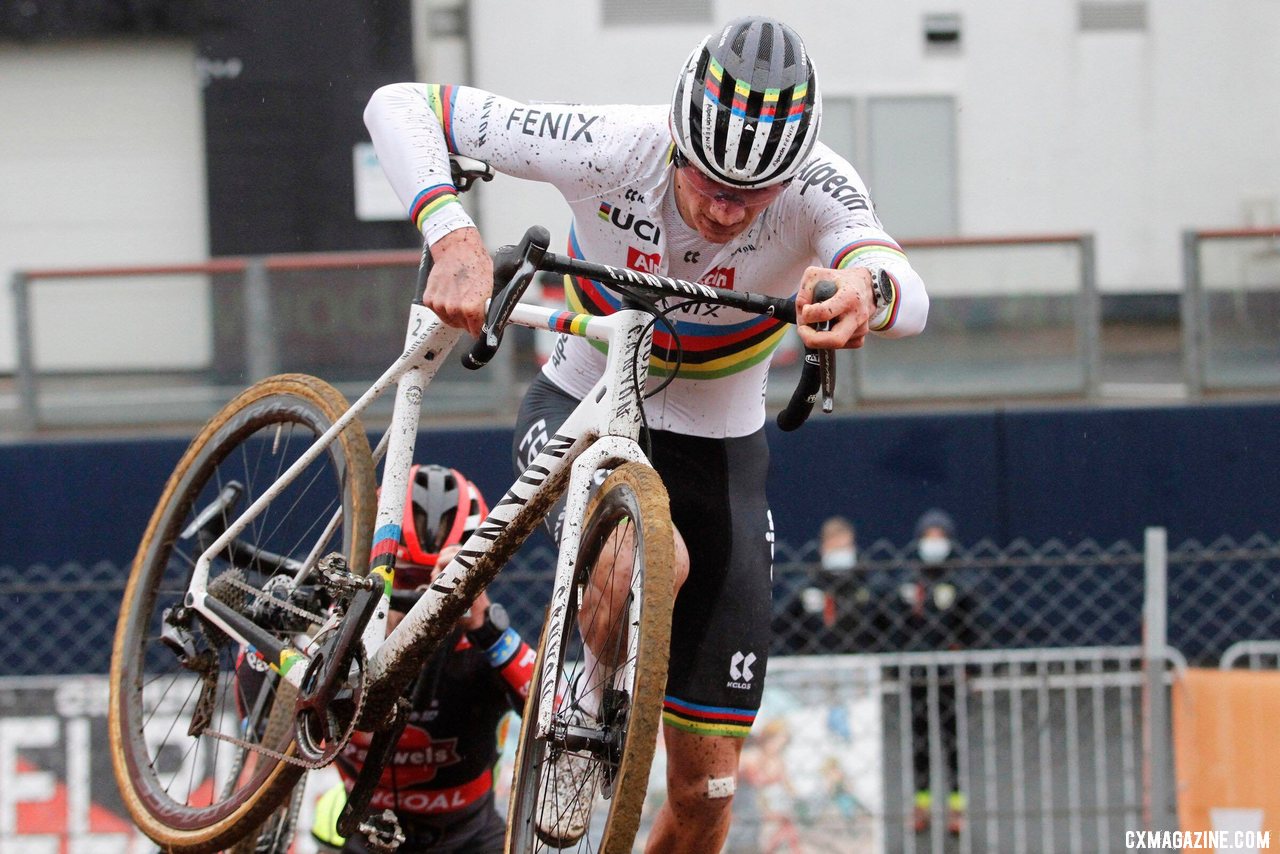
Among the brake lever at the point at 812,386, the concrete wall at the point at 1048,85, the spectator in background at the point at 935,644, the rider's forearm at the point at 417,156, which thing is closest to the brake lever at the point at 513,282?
the rider's forearm at the point at 417,156

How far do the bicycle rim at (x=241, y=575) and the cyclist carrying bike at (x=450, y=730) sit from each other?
0.36 m

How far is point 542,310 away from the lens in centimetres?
315

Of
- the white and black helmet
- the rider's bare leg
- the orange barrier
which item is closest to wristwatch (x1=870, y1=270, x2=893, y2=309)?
the white and black helmet

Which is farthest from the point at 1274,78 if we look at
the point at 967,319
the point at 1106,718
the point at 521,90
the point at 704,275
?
the point at 704,275

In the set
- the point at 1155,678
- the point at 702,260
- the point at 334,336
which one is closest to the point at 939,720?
the point at 1155,678

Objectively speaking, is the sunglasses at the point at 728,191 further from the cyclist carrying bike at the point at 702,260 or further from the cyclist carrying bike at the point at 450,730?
the cyclist carrying bike at the point at 450,730

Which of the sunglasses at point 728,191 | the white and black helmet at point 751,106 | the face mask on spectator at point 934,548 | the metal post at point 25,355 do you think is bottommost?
the face mask on spectator at point 934,548

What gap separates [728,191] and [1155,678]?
3910 mm

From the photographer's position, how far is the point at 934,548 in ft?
26.7

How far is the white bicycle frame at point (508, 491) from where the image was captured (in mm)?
3037

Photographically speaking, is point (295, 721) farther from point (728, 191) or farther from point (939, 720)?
point (939, 720)

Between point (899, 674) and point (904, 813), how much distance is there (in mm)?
574

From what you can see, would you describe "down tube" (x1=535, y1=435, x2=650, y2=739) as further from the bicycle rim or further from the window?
the window

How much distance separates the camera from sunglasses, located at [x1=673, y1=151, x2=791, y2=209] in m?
3.04
